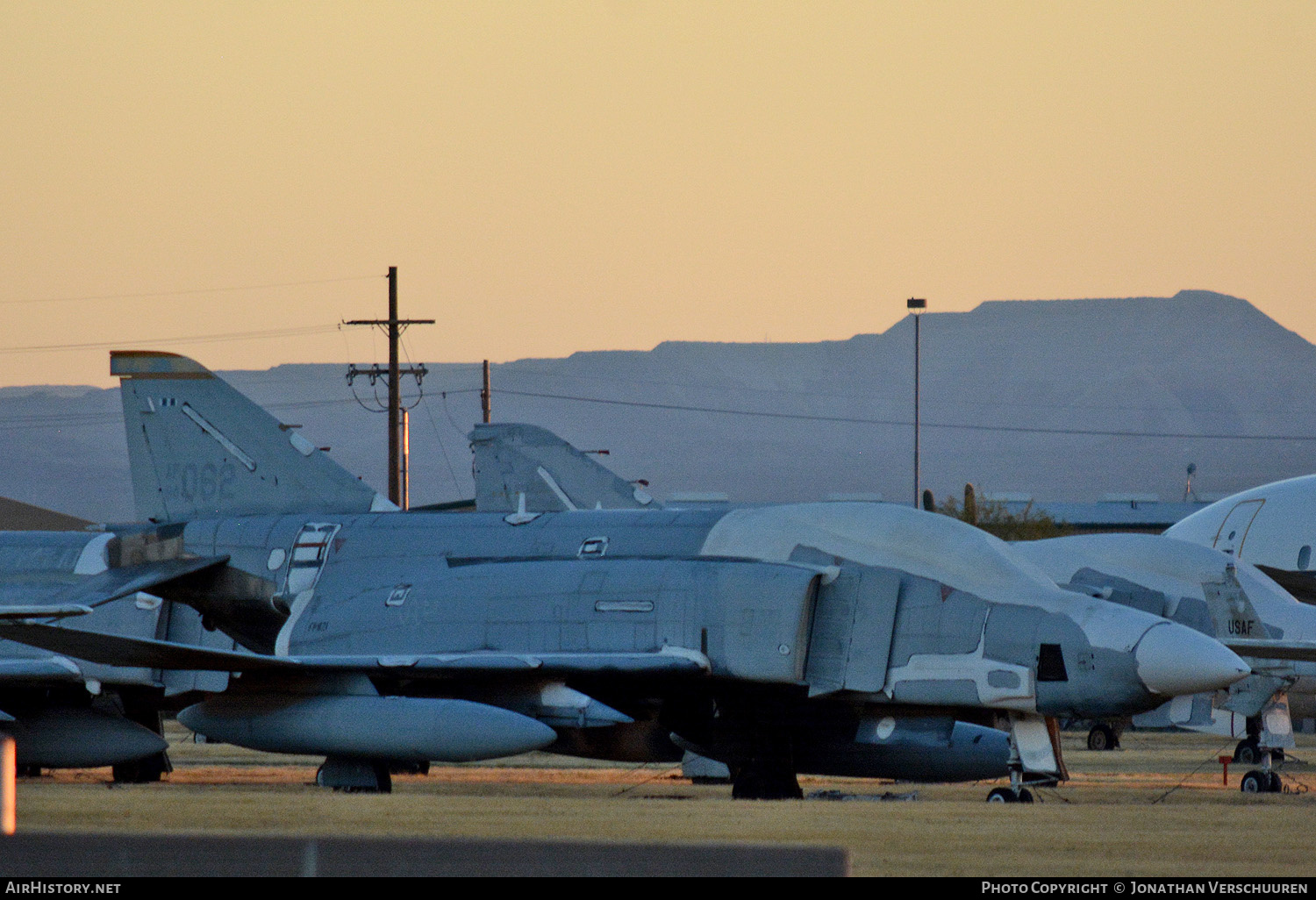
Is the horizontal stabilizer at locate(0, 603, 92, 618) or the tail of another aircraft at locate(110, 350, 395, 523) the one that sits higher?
the tail of another aircraft at locate(110, 350, 395, 523)

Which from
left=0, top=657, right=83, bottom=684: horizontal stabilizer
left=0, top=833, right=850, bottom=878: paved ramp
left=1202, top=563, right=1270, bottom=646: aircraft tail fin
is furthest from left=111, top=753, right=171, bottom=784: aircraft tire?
left=0, top=833, right=850, bottom=878: paved ramp

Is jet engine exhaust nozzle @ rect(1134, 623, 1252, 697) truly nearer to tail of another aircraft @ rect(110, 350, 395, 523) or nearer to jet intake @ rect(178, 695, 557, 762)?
jet intake @ rect(178, 695, 557, 762)

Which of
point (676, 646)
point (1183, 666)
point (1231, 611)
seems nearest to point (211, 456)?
point (676, 646)

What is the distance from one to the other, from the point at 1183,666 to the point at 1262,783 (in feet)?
21.1

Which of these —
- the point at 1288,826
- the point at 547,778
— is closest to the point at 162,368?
the point at 547,778

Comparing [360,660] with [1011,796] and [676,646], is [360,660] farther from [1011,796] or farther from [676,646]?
[1011,796]

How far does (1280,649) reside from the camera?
23.5 metres

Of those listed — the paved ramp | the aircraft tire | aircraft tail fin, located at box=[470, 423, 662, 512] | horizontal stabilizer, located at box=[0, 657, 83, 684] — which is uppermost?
aircraft tail fin, located at box=[470, 423, 662, 512]

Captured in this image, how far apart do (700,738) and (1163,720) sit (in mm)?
4833

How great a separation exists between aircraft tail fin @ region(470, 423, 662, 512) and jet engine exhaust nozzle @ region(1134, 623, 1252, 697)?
11.3 m

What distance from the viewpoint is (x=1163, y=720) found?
20219 mm

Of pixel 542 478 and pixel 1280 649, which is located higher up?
pixel 542 478

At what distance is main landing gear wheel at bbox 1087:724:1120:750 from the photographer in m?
33.9
